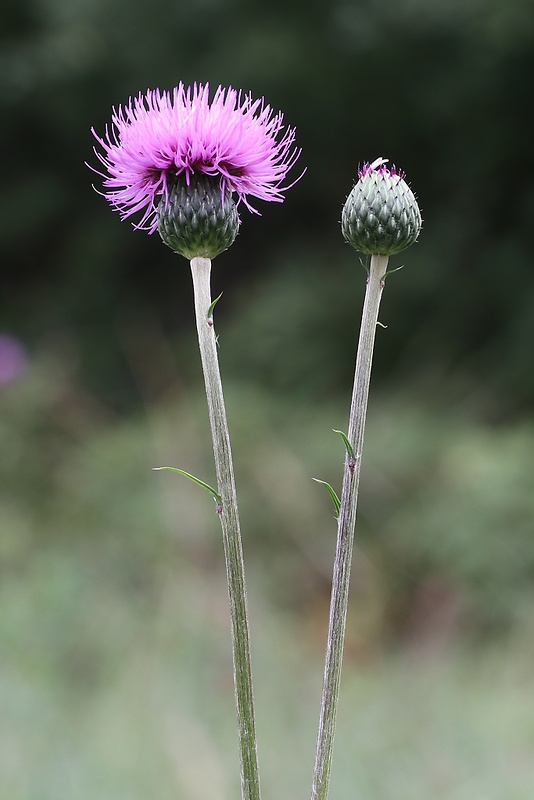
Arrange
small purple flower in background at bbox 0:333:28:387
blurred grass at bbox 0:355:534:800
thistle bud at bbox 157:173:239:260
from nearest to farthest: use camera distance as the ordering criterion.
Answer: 1. thistle bud at bbox 157:173:239:260
2. blurred grass at bbox 0:355:534:800
3. small purple flower in background at bbox 0:333:28:387

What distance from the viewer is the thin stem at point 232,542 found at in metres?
1.03

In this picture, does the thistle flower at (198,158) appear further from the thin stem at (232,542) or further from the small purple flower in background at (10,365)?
the small purple flower in background at (10,365)

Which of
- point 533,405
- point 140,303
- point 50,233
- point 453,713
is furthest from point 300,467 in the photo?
point 50,233

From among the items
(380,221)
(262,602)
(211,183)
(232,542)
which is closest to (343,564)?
(232,542)

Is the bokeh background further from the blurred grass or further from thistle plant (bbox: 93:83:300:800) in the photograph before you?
thistle plant (bbox: 93:83:300:800)

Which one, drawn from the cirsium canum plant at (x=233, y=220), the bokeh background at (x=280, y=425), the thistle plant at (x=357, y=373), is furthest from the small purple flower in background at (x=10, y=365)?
the thistle plant at (x=357, y=373)

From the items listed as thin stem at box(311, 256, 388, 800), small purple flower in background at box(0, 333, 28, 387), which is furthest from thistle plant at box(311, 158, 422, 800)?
small purple flower in background at box(0, 333, 28, 387)

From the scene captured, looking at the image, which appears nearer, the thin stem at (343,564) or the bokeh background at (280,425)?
the thin stem at (343,564)

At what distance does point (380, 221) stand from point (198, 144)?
24 centimetres

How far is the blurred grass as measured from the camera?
3.36 meters

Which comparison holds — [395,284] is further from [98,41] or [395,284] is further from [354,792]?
[354,792]

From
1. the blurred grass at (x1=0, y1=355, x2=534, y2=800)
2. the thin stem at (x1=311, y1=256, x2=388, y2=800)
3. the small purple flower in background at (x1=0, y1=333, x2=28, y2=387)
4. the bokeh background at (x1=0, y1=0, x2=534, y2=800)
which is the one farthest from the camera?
the small purple flower in background at (x1=0, y1=333, x2=28, y2=387)

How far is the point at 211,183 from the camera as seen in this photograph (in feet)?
3.91

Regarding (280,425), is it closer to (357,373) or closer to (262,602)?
(262,602)
